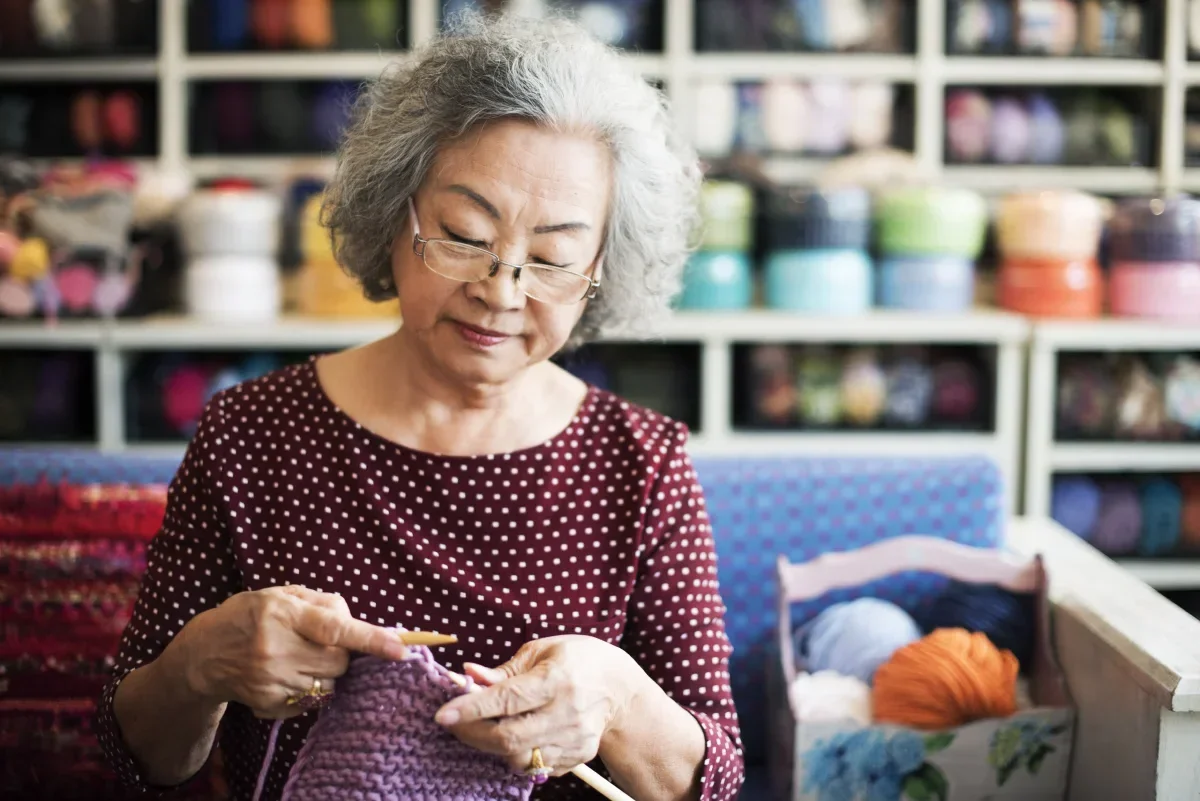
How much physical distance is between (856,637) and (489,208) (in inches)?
32.4

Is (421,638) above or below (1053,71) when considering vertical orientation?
below

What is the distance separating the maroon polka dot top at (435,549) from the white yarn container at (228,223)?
1.76 metres

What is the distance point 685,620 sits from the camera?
1.27 metres

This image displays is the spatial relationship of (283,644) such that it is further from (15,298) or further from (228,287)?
(15,298)

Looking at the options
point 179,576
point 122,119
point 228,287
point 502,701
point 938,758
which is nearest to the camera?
point 502,701


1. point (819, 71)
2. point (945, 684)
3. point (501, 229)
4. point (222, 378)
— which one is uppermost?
point (819, 71)

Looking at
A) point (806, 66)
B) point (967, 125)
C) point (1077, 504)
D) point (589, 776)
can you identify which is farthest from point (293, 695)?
point (967, 125)

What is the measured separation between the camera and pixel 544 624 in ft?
4.08

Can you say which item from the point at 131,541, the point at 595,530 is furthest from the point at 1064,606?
the point at 131,541

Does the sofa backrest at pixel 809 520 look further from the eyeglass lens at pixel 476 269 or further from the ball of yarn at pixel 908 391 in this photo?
the ball of yarn at pixel 908 391

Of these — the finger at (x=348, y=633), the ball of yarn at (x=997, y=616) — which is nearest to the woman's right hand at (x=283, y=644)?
the finger at (x=348, y=633)

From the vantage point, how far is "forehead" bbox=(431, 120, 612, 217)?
117cm

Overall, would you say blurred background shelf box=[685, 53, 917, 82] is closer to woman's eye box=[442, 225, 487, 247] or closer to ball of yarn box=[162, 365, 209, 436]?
ball of yarn box=[162, 365, 209, 436]

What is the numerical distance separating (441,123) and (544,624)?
50 centimetres
